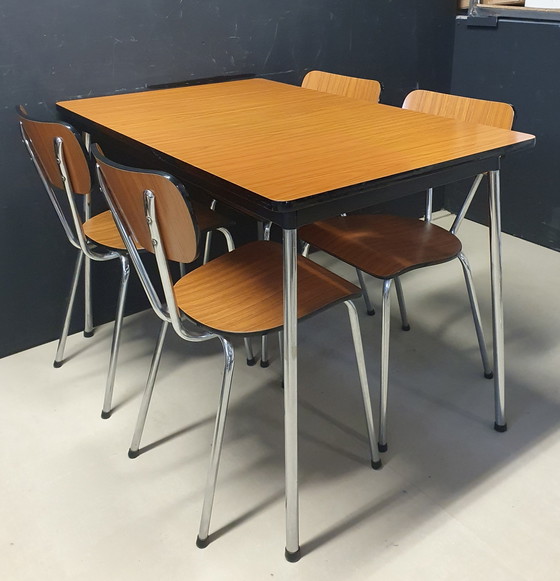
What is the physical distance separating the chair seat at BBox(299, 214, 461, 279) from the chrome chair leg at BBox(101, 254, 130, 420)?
50 centimetres

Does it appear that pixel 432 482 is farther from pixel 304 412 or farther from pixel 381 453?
pixel 304 412

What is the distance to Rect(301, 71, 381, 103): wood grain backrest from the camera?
2.27 meters

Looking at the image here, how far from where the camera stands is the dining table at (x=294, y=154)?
4.18 ft

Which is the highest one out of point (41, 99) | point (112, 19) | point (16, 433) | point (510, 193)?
point (112, 19)

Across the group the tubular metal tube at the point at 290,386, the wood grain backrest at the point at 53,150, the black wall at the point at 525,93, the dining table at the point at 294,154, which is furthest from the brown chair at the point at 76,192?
the black wall at the point at 525,93

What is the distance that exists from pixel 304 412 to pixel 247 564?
→ 1.84ft

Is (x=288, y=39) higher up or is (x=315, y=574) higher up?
(x=288, y=39)

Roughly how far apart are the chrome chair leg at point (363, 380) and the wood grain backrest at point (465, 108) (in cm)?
74

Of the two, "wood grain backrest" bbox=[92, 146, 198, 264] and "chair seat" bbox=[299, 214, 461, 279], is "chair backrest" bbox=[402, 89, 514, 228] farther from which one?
"wood grain backrest" bbox=[92, 146, 198, 264]

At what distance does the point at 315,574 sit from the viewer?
141 cm

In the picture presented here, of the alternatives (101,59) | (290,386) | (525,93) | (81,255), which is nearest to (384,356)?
(290,386)

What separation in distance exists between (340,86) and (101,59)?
31.6 inches

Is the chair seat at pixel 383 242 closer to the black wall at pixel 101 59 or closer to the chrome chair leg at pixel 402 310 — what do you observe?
the chrome chair leg at pixel 402 310

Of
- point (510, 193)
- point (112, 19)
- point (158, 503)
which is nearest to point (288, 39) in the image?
point (112, 19)
